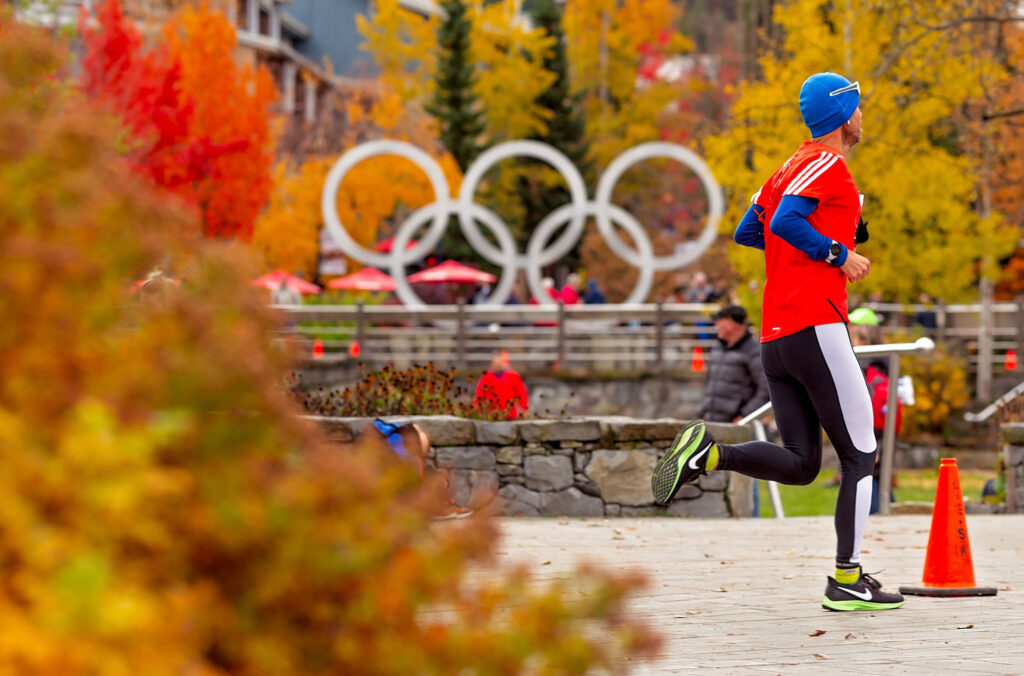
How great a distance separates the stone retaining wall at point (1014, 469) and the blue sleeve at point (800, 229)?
7.11m

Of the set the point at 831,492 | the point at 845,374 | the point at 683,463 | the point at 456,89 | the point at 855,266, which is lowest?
the point at 831,492

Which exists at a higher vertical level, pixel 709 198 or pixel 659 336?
pixel 709 198

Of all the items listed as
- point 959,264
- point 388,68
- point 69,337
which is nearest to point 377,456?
point 69,337

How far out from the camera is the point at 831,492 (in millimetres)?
16922

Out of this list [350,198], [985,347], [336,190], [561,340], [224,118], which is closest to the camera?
[985,347]

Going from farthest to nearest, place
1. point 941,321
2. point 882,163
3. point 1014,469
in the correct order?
point 941,321 < point 882,163 < point 1014,469

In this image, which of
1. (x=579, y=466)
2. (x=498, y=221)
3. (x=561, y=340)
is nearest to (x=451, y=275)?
(x=498, y=221)

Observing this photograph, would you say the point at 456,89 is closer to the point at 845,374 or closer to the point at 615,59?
the point at 615,59

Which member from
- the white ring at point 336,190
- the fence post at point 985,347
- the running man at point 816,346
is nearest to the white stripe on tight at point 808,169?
the running man at point 816,346

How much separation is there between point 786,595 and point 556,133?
132 feet

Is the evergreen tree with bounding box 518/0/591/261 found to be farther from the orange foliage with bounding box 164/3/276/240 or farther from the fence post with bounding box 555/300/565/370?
the fence post with bounding box 555/300/565/370

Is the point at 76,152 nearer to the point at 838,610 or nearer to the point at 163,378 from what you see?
the point at 163,378

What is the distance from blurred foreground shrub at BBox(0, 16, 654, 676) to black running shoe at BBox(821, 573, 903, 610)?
3341 mm

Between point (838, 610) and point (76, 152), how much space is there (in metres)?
3.86
